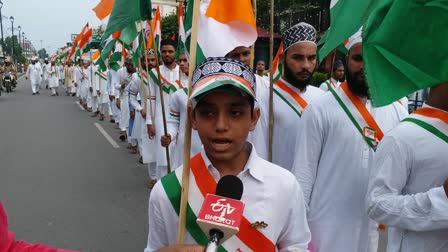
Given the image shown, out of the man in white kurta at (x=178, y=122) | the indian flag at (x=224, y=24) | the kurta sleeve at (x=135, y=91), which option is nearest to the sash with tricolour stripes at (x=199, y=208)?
the indian flag at (x=224, y=24)

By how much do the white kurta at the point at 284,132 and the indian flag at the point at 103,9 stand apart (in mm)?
2961

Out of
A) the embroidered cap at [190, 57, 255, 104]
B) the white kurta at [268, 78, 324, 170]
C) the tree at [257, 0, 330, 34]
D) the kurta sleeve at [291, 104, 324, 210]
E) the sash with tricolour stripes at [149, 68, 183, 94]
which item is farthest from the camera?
the tree at [257, 0, 330, 34]

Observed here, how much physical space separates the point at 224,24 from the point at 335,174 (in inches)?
45.2

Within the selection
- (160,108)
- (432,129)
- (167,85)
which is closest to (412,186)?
(432,129)

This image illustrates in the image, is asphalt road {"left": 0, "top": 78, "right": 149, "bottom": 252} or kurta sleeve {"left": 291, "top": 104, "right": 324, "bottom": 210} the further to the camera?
asphalt road {"left": 0, "top": 78, "right": 149, "bottom": 252}

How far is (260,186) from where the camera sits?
6.27ft

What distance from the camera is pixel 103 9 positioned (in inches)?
234

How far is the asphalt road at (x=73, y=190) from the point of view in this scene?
208 inches

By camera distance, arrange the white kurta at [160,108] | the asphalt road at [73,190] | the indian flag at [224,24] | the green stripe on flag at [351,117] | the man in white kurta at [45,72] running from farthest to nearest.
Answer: the man in white kurta at [45,72]
the white kurta at [160,108]
the asphalt road at [73,190]
the green stripe on flag at [351,117]
the indian flag at [224,24]

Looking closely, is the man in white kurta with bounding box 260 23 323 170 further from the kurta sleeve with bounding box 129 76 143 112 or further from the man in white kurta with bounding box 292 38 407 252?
the kurta sleeve with bounding box 129 76 143 112

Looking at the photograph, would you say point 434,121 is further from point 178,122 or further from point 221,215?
point 178,122

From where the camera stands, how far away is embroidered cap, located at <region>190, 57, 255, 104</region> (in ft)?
5.92

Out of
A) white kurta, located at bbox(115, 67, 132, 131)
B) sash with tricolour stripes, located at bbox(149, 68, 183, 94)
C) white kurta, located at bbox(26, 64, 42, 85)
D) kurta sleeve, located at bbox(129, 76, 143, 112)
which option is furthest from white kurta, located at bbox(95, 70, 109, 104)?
white kurta, located at bbox(26, 64, 42, 85)

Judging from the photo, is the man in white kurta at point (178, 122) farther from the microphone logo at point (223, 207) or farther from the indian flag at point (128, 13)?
the microphone logo at point (223, 207)
